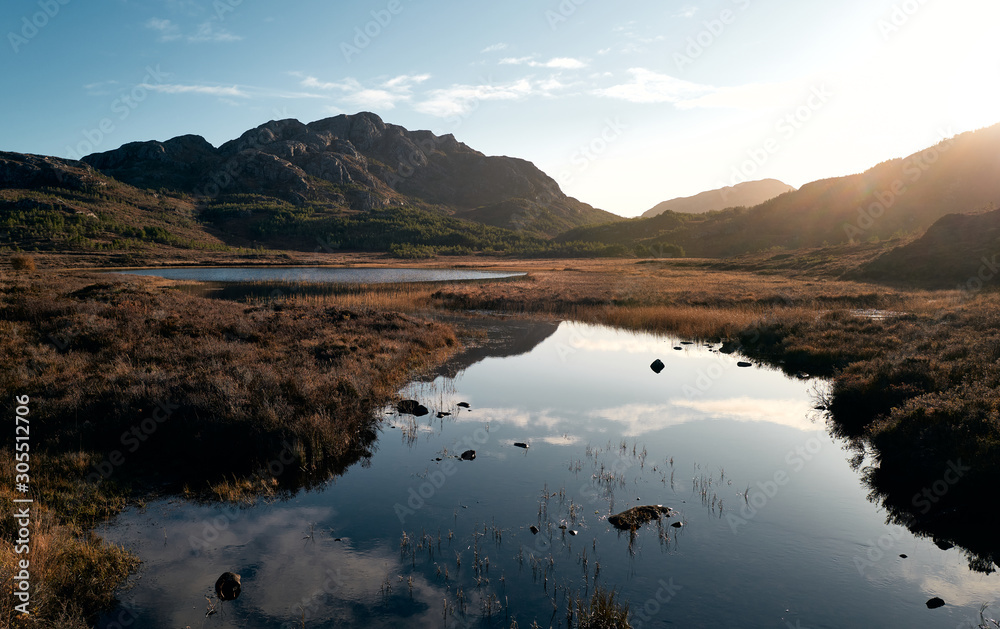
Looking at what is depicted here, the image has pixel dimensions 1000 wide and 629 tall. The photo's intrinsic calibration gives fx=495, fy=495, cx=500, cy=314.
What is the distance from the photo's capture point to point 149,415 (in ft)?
44.5

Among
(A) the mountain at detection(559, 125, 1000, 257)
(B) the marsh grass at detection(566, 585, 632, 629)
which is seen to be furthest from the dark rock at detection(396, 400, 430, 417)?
(A) the mountain at detection(559, 125, 1000, 257)

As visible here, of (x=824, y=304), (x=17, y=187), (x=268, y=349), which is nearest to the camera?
(x=268, y=349)

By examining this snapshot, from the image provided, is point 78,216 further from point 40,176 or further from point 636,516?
point 636,516

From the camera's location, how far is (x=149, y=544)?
30.5 feet

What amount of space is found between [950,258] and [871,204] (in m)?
89.5

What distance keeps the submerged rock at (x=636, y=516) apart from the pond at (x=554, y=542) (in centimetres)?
20

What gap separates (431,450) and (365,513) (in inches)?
155

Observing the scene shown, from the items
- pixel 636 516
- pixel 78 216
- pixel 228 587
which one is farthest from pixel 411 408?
pixel 78 216

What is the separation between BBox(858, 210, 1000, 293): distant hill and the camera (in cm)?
4488

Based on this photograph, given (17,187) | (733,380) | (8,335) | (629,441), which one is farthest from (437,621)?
(17,187)

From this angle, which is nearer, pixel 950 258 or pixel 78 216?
pixel 950 258

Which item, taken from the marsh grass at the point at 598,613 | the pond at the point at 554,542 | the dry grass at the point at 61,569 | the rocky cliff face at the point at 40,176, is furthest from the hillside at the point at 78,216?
the marsh grass at the point at 598,613

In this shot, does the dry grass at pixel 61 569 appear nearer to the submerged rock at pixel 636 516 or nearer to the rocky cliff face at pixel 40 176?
the submerged rock at pixel 636 516

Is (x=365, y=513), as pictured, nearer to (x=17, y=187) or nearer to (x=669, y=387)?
(x=669, y=387)
